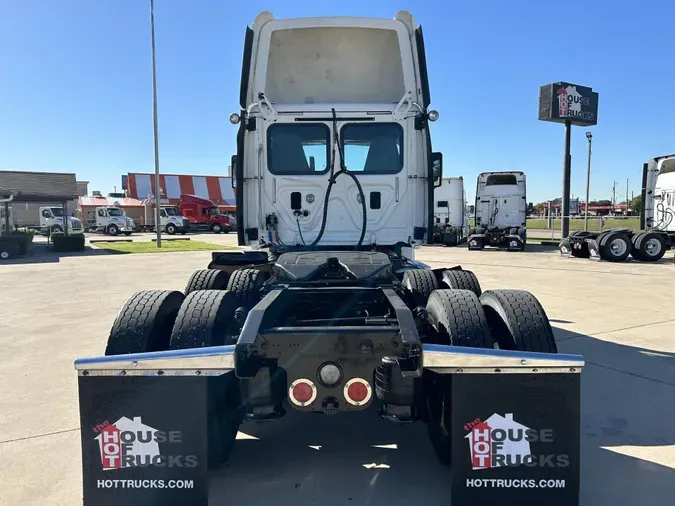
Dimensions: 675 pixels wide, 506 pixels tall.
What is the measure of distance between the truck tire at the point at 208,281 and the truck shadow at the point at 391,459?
134cm

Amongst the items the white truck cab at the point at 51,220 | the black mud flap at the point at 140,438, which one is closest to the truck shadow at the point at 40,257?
the white truck cab at the point at 51,220

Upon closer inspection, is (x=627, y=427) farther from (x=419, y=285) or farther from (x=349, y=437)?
(x=349, y=437)

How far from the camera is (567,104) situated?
28078mm

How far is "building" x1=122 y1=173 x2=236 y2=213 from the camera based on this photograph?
171 ft

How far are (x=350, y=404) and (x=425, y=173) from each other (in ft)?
10.9

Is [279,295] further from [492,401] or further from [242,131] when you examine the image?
[242,131]

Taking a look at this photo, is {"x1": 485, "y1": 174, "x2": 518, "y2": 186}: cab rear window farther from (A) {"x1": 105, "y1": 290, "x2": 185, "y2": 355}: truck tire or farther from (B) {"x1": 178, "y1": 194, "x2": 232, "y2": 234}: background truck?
(B) {"x1": 178, "y1": 194, "x2": 232, "y2": 234}: background truck

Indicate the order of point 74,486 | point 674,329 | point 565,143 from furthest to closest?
point 565,143 < point 674,329 < point 74,486

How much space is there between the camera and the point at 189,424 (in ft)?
8.31

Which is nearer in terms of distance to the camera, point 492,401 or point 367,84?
point 492,401

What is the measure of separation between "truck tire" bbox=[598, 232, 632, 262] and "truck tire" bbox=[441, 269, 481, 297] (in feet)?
46.8

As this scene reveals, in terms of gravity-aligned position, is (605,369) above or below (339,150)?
below

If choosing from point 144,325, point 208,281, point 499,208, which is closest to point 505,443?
point 144,325

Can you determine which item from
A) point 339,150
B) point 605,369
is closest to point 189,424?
point 339,150
